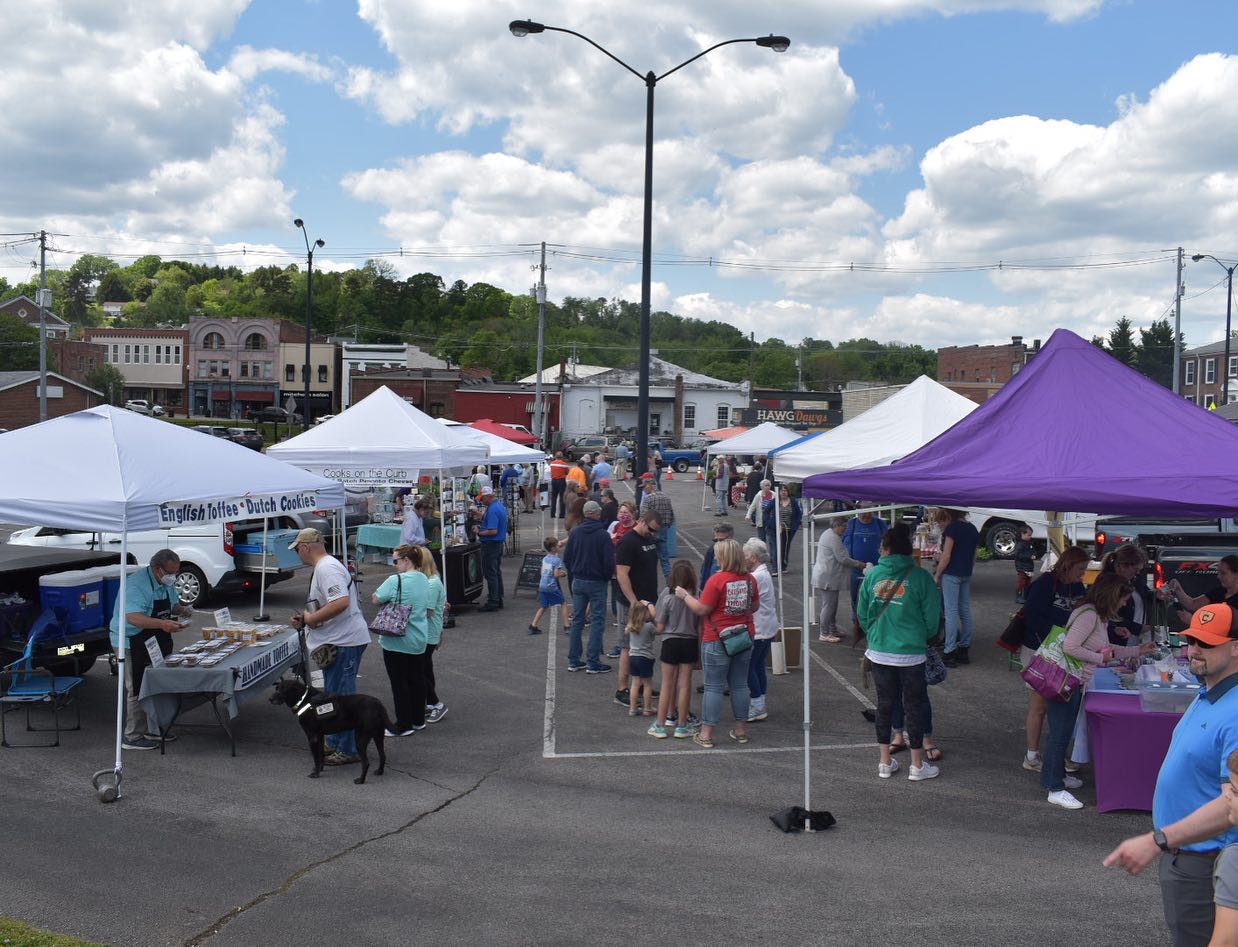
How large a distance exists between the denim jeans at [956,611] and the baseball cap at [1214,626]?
796 cm

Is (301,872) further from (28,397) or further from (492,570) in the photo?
(28,397)

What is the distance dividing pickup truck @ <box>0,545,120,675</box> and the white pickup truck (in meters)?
3.66

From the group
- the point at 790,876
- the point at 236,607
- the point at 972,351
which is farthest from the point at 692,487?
the point at 972,351

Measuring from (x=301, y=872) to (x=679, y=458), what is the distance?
50746 mm

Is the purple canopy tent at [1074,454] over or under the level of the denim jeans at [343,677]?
over

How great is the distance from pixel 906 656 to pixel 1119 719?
1440mm

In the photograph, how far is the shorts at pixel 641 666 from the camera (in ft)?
30.6

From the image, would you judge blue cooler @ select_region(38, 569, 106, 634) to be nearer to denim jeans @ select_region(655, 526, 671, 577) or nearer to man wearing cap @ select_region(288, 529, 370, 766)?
man wearing cap @ select_region(288, 529, 370, 766)

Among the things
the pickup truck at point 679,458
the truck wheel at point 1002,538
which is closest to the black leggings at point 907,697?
the truck wheel at point 1002,538

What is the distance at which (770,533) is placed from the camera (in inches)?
747

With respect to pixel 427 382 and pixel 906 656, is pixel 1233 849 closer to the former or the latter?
pixel 906 656

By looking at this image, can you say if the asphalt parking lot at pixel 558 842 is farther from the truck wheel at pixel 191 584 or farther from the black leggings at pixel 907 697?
the truck wheel at pixel 191 584

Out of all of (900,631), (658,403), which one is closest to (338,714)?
(900,631)

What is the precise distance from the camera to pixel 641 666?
934 cm
